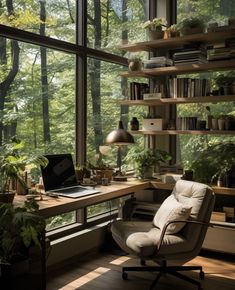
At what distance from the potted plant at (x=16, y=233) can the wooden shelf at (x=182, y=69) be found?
7.94 ft

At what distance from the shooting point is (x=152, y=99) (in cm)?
464

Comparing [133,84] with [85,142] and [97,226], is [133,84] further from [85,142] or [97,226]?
[97,226]

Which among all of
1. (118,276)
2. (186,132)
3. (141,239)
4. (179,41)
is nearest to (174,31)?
(179,41)

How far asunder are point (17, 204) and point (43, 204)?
0.65 feet

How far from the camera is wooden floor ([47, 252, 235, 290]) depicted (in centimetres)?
344

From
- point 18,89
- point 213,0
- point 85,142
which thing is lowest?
point 85,142

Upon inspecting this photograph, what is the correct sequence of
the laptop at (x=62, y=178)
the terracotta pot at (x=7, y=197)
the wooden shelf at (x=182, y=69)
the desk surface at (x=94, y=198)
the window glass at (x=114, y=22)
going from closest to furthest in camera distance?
the terracotta pot at (x=7, y=197)
the desk surface at (x=94, y=198)
the laptop at (x=62, y=178)
the wooden shelf at (x=182, y=69)
the window glass at (x=114, y=22)

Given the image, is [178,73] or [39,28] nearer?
[39,28]

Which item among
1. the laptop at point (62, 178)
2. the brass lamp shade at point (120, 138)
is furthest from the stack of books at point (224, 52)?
the laptop at point (62, 178)

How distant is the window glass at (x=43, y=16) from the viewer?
3.47m

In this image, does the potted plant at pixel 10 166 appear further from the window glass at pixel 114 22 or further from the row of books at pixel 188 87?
the row of books at pixel 188 87

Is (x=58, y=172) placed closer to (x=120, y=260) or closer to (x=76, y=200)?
(x=76, y=200)

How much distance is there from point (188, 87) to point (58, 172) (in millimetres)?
1808

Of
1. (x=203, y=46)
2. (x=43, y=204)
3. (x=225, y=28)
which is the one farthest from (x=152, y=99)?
(x=43, y=204)
